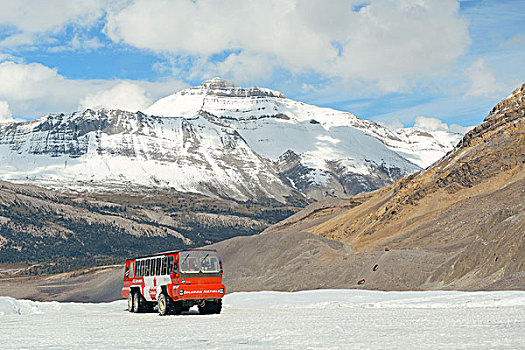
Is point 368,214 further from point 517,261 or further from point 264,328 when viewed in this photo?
point 264,328

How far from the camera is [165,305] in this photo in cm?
2923

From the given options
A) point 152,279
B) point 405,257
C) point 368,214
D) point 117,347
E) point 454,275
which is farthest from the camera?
point 368,214

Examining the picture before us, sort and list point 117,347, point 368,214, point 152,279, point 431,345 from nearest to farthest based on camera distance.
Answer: point 431,345 < point 117,347 < point 152,279 < point 368,214

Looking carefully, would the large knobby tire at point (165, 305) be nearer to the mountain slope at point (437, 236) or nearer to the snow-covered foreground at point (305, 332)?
the snow-covered foreground at point (305, 332)

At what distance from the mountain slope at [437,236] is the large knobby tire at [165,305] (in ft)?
81.9

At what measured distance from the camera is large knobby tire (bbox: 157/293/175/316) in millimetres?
29141

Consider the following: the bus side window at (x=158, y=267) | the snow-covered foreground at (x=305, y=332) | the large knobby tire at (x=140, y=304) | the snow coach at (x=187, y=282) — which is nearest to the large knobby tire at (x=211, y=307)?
the snow coach at (x=187, y=282)

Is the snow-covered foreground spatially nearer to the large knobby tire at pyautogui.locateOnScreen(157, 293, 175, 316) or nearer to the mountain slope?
the large knobby tire at pyautogui.locateOnScreen(157, 293, 175, 316)

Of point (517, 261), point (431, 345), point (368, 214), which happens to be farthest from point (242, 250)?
point (431, 345)

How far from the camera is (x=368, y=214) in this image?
10906 centimetres

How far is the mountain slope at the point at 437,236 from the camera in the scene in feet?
173

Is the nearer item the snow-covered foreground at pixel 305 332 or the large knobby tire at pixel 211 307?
the snow-covered foreground at pixel 305 332

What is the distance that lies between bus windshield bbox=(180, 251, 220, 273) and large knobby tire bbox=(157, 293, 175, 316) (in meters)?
1.70

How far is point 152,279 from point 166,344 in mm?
14481
